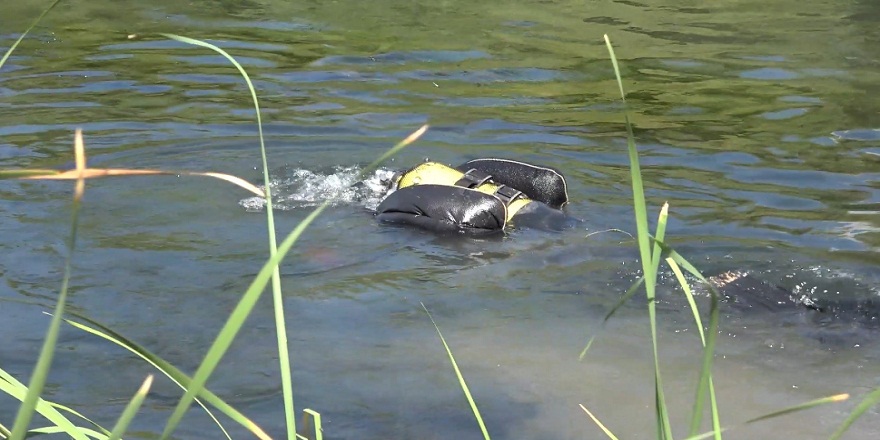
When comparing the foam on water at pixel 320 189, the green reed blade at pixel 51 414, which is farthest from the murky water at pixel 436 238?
the green reed blade at pixel 51 414

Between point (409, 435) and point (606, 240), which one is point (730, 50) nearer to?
point (606, 240)

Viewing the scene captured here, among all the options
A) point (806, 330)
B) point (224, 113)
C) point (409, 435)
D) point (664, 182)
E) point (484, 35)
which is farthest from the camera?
point (484, 35)

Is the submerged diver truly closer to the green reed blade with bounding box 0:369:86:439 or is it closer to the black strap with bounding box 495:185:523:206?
the black strap with bounding box 495:185:523:206

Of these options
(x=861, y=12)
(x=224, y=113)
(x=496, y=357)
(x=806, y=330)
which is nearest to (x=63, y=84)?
(x=224, y=113)

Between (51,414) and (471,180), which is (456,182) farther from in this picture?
(51,414)

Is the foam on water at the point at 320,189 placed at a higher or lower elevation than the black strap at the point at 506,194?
lower

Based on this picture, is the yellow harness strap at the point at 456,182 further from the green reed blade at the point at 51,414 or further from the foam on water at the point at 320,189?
the green reed blade at the point at 51,414

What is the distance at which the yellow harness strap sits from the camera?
15.5ft

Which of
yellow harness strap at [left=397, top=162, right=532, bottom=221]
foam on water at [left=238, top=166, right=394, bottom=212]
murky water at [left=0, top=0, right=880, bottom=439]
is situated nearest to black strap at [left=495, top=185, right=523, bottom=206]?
yellow harness strap at [left=397, top=162, right=532, bottom=221]

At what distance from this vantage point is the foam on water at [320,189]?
17.2ft

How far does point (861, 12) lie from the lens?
32.3 ft

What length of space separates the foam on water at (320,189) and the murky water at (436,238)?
3 centimetres

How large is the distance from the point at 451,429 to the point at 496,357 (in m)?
0.54

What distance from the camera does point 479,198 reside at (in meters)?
4.61
